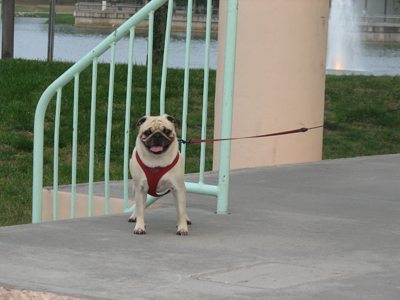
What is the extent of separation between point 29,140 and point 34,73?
7.20ft

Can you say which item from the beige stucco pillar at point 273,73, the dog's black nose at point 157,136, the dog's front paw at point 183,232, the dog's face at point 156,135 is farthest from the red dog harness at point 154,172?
the beige stucco pillar at point 273,73

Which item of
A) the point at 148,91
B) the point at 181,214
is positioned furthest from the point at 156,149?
the point at 148,91

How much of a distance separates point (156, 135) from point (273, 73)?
3482 mm

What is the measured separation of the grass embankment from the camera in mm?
8508

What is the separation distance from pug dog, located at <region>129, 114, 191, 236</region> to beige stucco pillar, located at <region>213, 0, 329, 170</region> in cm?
309

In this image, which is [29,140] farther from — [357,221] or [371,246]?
[371,246]

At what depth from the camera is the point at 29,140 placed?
30.4 ft

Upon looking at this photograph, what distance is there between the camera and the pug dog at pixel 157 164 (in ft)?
13.0

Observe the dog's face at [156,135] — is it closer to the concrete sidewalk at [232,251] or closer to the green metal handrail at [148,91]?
the concrete sidewalk at [232,251]

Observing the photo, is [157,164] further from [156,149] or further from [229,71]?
[229,71]

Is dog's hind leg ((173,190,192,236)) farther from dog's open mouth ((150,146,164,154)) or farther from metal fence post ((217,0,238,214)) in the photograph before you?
metal fence post ((217,0,238,214))

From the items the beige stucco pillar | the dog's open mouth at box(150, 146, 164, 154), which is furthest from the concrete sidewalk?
the beige stucco pillar

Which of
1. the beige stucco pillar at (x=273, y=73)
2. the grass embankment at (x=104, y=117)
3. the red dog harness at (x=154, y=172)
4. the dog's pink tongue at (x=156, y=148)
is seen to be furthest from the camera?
the grass embankment at (x=104, y=117)

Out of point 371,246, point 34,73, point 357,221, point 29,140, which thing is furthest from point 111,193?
point 34,73
